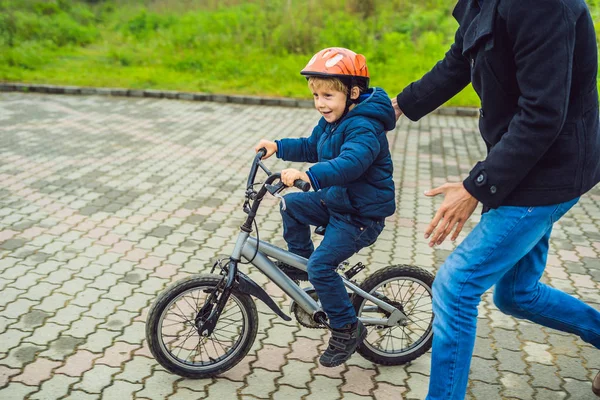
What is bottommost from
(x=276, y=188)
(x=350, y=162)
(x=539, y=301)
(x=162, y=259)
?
(x=162, y=259)

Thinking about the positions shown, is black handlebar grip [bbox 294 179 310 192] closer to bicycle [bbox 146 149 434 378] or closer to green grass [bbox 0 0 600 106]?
bicycle [bbox 146 149 434 378]

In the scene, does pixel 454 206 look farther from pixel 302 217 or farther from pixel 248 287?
pixel 248 287

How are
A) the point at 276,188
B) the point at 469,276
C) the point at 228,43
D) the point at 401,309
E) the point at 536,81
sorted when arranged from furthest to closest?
the point at 228,43
the point at 401,309
the point at 276,188
the point at 469,276
the point at 536,81

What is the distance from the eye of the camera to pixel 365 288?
350 centimetres

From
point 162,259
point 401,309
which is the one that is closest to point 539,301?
point 401,309

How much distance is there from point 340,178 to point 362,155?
0.16 metres

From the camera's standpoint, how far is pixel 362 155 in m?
2.98

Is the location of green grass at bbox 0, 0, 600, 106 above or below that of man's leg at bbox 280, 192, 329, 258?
below

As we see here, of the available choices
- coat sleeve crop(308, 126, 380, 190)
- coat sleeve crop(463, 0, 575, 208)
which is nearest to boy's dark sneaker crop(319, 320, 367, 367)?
coat sleeve crop(308, 126, 380, 190)

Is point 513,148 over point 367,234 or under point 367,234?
over

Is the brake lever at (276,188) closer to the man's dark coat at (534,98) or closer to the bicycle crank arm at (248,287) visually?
the bicycle crank arm at (248,287)

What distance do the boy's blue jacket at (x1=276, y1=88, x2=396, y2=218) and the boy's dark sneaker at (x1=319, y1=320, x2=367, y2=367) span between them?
61 cm

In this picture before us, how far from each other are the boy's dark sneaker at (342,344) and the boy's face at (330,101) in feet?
3.56

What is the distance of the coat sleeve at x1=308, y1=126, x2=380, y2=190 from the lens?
114 inches
